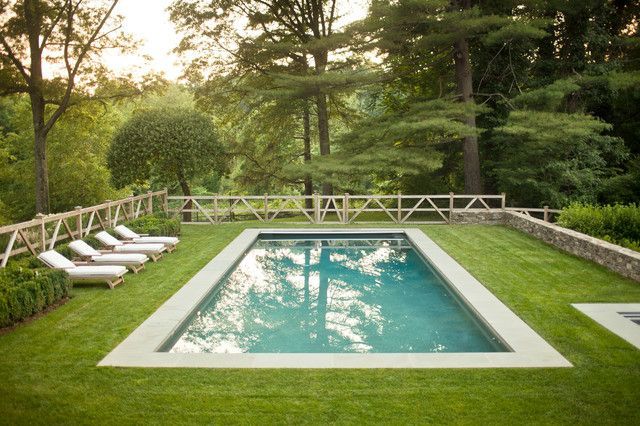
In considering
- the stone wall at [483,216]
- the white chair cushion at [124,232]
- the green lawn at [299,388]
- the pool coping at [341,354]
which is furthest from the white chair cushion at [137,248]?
the stone wall at [483,216]

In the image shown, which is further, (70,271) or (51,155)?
(51,155)

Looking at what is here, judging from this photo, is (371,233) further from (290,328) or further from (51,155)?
(51,155)

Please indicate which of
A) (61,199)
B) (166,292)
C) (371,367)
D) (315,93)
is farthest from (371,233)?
(61,199)

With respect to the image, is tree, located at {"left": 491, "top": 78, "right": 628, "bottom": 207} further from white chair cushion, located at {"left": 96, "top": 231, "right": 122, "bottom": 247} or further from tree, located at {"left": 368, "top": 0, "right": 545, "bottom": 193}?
white chair cushion, located at {"left": 96, "top": 231, "right": 122, "bottom": 247}

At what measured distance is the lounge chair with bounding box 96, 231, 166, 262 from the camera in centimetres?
1238

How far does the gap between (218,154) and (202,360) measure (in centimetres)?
1591

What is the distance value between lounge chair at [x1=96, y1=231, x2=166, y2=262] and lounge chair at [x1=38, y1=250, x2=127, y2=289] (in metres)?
2.19

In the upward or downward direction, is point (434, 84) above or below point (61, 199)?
above

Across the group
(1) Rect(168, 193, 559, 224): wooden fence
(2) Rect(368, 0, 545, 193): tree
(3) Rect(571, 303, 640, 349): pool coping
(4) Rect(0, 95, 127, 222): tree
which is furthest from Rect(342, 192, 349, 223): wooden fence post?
(4) Rect(0, 95, 127, 222): tree

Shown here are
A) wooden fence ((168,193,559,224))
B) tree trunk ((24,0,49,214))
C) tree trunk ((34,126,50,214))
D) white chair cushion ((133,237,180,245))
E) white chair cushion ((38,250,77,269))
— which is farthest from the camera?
tree trunk ((34,126,50,214))

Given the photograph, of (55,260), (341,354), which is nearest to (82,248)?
(55,260)

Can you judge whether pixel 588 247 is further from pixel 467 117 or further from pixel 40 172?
pixel 40 172

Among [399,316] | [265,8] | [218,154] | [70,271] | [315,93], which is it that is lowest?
[399,316]

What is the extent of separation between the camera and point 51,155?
26.7 m
